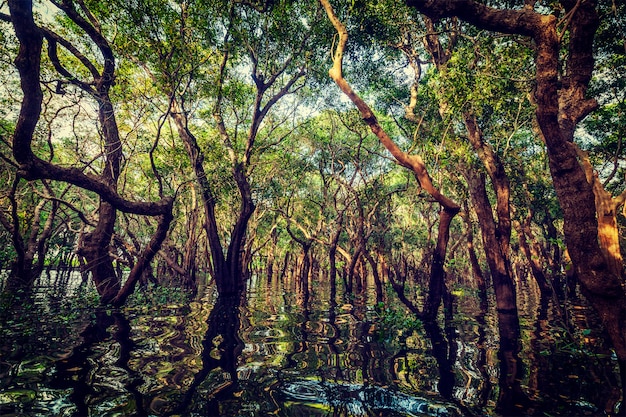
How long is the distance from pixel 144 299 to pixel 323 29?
11.8 meters

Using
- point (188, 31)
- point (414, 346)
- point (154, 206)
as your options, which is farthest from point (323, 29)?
point (414, 346)

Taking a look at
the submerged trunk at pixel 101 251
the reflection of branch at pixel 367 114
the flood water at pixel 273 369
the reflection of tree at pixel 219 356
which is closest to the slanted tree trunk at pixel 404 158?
the reflection of branch at pixel 367 114

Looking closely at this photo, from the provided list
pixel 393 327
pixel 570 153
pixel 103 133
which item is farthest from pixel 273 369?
pixel 103 133

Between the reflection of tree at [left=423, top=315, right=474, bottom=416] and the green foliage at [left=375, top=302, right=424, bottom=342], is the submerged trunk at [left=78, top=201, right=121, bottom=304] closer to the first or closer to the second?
the green foliage at [left=375, top=302, right=424, bottom=342]

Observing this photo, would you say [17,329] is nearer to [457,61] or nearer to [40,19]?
[40,19]

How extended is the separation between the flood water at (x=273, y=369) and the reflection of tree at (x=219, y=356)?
2 centimetres

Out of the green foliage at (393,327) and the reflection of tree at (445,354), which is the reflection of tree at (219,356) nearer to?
the reflection of tree at (445,354)

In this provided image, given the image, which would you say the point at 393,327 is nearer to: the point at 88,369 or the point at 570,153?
the point at 570,153

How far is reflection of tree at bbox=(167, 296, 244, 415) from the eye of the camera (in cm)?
362

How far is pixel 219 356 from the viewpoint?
17.2ft

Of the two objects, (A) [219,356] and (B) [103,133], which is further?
(B) [103,133]

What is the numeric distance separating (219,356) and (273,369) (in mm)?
1101

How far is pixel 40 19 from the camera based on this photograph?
8633 mm

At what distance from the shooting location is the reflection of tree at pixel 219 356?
3618 mm
